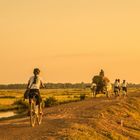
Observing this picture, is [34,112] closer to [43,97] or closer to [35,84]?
[35,84]

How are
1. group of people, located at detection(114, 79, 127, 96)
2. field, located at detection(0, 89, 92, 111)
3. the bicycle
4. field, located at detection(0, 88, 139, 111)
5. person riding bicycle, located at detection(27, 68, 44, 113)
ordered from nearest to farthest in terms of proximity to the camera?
person riding bicycle, located at detection(27, 68, 44, 113), the bicycle, group of people, located at detection(114, 79, 127, 96), field, located at detection(0, 88, 139, 111), field, located at detection(0, 89, 92, 111)

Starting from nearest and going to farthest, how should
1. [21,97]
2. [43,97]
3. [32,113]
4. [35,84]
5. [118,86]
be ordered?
[35,84]
[32,113]
[118,86]
[43,97]
[21,97]

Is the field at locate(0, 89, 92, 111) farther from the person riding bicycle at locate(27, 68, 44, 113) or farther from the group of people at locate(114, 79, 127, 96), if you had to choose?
the person riding bicycle at locate(27, 68, 44, 113)

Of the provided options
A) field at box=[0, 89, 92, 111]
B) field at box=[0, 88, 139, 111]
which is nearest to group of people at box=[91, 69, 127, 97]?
field at box=[0, 88, 139, 111]

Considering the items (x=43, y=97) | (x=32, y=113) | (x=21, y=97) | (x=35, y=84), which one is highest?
(x=21, y=97)

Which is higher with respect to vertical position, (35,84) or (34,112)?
(35,84)

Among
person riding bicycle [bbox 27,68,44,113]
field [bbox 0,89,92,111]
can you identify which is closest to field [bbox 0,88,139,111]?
field [bbox 0,89,92,111]

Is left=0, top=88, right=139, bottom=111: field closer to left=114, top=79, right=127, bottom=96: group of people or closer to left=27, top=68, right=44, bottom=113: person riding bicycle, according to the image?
left=114, top=79, right=127, bottom=96: group of people

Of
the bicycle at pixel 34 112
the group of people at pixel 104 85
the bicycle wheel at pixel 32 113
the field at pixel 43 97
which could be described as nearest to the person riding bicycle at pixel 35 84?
the bicycle at pixel 34 112

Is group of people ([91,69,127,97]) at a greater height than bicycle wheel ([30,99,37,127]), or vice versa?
group of people ([91,69,127,97])

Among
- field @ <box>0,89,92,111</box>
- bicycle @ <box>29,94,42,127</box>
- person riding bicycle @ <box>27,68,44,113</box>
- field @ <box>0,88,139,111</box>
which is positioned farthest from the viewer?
field @ <box>0,89,92,111</box>

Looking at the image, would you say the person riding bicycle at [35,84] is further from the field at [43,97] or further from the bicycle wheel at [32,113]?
the field at [43,97]

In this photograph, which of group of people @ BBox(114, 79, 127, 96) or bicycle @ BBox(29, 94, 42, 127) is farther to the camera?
group of people @ BBox(114, 79, 127, 96)

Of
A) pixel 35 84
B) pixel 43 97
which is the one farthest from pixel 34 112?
pixel 43 97
